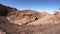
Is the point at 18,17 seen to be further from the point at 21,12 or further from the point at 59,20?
the point at 59,20

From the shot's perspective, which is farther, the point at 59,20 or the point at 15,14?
the point at 15,14

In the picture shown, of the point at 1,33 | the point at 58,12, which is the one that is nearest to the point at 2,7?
the point at 58,12

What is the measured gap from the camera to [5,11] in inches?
611

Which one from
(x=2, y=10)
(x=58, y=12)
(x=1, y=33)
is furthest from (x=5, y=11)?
(x=1, y=33)

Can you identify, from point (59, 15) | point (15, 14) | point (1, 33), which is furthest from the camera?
point (15, 14)

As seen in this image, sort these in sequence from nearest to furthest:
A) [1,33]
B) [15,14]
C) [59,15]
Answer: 1. [1,33]
2. [59,15]
3. [15,14]

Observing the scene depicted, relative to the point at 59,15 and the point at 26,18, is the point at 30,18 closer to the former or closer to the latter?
the point at 26,18

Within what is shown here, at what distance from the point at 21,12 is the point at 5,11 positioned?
→ 85.5 inches

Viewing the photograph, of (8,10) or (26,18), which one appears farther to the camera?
(8,10)

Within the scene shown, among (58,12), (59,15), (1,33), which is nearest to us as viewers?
(1,33)

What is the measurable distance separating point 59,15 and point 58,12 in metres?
1.05

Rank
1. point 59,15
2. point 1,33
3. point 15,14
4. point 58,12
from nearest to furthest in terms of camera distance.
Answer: point 1,33, point 59,15, point 58,12, point 15,14

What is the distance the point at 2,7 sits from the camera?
15.5 metres

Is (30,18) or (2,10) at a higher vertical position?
(2,10)
